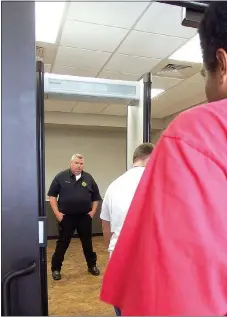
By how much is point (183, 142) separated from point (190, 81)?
407 centimetres

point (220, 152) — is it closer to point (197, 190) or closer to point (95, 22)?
point (197, 190)

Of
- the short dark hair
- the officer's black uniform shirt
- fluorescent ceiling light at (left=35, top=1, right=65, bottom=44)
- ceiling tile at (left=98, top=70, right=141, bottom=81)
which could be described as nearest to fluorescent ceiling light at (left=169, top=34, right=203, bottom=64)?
ceiling tile at (left=98, top=70, right=141, bottom=81)

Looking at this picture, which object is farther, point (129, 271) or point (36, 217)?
point (36, 217)

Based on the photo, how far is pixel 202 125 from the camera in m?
0.48

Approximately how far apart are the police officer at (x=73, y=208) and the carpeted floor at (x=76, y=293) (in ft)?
0.59

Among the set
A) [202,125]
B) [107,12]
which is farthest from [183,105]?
[202,125]

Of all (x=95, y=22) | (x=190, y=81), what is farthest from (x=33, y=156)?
(x=190, y=81)

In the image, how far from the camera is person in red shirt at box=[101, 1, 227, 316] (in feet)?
1.40

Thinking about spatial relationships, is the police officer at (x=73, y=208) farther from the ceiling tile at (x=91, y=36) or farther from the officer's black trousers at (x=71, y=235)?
the ceiling tile at (x=91, y=36)

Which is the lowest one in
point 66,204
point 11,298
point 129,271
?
point 66,204

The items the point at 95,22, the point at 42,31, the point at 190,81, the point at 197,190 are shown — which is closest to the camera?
the point at 197,190

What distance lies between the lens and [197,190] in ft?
1.45

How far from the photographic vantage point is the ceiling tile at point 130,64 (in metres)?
3.41

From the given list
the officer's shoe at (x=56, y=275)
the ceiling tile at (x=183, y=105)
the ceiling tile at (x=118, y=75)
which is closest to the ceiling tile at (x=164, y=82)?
the ceiling tile at (x=118, y=75)
